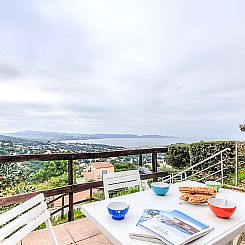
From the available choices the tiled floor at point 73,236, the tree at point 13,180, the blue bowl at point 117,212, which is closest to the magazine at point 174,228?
the blue bowl at point 117,212

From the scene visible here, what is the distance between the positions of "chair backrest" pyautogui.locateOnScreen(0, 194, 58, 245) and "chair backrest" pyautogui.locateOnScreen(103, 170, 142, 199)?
62cm

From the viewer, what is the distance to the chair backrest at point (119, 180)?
1.79 m

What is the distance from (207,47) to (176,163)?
3776 millimetres

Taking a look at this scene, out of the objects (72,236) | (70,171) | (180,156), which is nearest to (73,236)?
(72,236)

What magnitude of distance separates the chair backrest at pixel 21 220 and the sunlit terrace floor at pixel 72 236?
41.0 inches

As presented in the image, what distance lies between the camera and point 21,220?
1062mm

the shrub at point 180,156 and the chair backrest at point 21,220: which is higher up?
the chair backrest at point 21,220

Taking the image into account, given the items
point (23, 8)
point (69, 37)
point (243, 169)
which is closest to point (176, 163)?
point (243, 169)

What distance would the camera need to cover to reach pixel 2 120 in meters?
4.42

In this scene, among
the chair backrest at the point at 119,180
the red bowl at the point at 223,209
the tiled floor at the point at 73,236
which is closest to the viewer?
the red bowl at the point at 223,209

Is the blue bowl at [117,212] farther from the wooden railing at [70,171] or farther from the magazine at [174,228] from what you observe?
the wooden railing at [70,171]

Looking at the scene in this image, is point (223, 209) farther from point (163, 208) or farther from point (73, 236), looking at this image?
point (73, 236)

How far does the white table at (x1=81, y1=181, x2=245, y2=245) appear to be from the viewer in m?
0.97

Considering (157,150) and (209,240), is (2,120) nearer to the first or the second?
(157,150)
